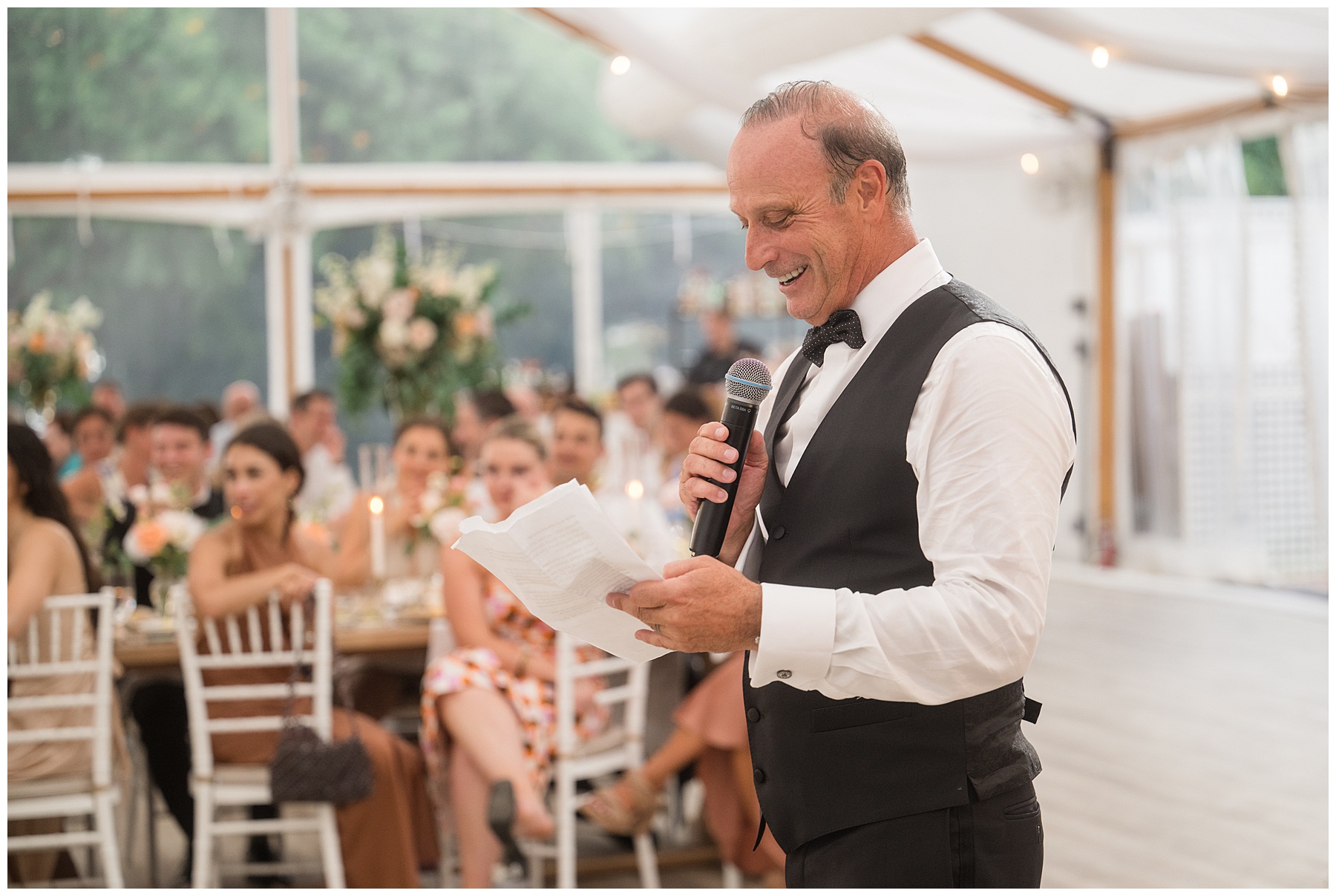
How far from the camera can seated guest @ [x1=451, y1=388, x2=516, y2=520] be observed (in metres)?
4.59

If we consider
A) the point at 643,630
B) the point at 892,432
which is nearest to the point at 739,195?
the point at 892,432

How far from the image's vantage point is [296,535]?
12.2ft

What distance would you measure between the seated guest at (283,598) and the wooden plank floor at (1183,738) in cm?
185

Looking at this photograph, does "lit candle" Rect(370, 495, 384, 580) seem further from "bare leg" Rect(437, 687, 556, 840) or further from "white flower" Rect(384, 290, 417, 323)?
"white flower" Rect(384, 290, 417, 323)

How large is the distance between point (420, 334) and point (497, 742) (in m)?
2.95

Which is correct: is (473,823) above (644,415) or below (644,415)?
below

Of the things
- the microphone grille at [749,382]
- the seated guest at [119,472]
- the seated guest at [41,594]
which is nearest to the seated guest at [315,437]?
the seated guest at [119,472]

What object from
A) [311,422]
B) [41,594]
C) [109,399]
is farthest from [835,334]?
[109,399]

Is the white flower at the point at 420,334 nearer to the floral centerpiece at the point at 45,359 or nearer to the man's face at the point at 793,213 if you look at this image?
the floral centerpiece at the point at 45,359

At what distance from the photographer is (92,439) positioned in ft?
20.1

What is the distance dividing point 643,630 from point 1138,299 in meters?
7.35

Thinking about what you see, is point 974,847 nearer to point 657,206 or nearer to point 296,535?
point 296,535

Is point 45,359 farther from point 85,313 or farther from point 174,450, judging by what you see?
point 174,450

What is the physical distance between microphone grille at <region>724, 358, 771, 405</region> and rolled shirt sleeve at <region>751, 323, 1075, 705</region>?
0.87ft
